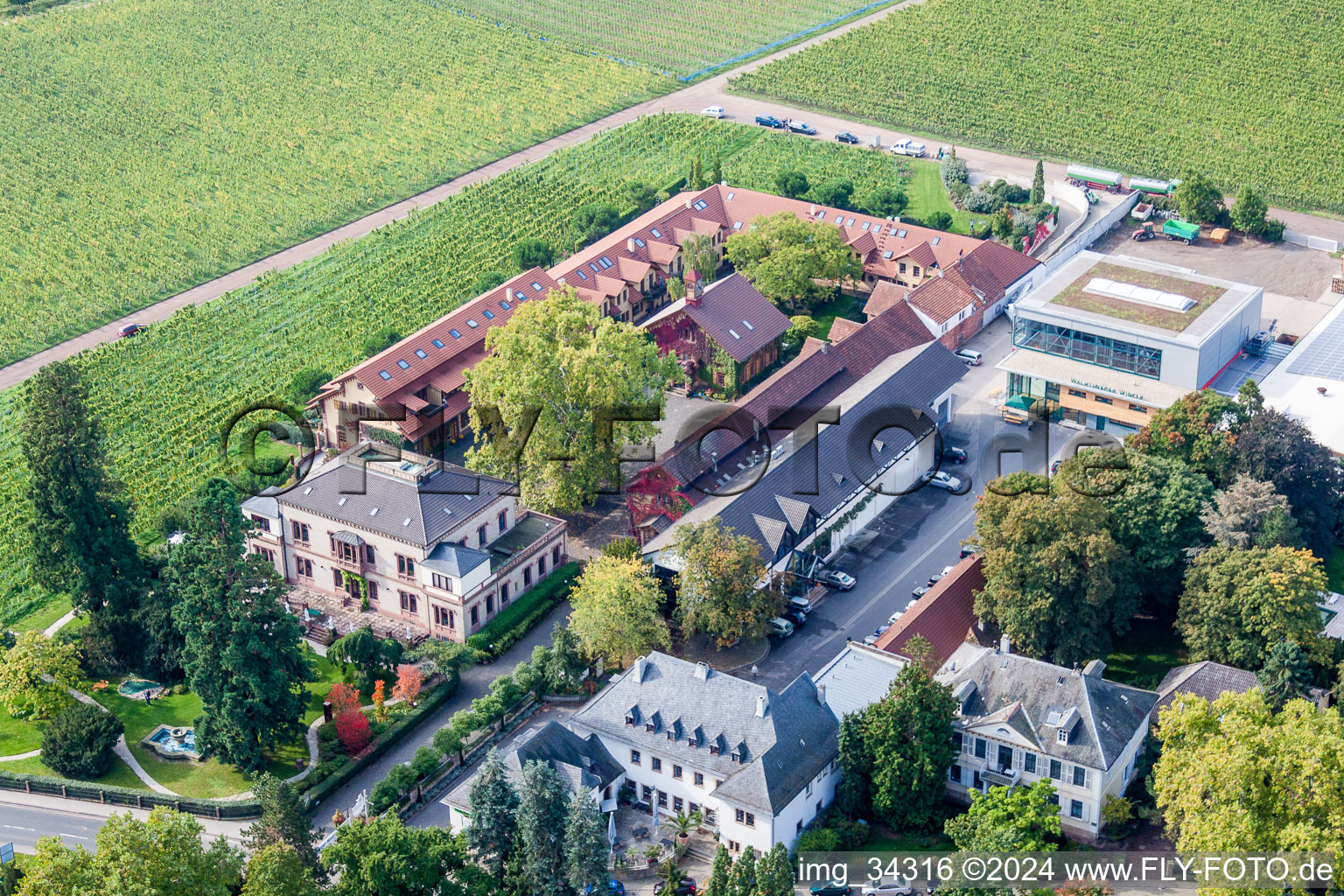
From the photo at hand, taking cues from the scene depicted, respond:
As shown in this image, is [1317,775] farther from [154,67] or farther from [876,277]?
[154,67]

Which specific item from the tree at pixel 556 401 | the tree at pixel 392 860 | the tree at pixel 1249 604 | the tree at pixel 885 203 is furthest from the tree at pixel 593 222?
the tree at pixel 392 860

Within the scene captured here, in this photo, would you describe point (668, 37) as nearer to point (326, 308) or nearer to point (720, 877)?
point (326, 308)

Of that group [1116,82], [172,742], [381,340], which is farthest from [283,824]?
[1116,82]

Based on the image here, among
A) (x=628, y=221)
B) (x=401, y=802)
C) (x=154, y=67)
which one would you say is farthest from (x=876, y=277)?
(x=154, y=67)

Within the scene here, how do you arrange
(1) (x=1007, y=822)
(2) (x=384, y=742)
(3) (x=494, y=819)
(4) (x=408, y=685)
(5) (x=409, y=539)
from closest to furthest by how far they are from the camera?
1. (3) (x=494, y=819)
2. (1) (x=1007, y=822)
3. (2) (x=384, y=742)
4. (4) (x=408, y=685)
5. (5) (x=409, y=539)

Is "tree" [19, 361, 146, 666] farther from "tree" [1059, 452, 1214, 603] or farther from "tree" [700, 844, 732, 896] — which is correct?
"tree" [1059, 452, 1214, 603]

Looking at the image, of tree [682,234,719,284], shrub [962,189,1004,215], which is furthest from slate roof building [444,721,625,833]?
shrub [962,189,1004,215]
